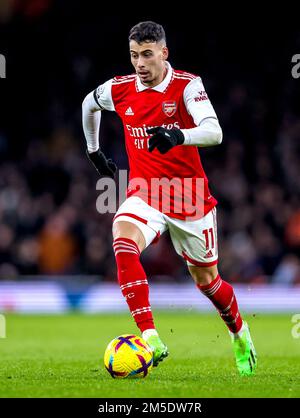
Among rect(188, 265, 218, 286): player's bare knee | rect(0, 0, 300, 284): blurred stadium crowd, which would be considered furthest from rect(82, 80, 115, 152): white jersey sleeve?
rect(0, 0, 300, 284): blurred stadium crowd

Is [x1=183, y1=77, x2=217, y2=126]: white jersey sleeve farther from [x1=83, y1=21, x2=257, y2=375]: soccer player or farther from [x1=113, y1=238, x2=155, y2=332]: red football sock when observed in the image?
[x1=113, y1=238, x2=155, y2=332]: red football sock

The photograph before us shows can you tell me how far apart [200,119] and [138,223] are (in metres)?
0.83

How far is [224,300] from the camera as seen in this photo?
24.4 ft

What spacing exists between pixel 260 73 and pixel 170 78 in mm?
12685

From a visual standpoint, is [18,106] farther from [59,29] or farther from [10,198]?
[10,198]

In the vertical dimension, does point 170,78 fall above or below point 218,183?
above

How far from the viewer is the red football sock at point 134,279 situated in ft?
22.1

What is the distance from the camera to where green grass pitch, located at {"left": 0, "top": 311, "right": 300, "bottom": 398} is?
6.00 meters

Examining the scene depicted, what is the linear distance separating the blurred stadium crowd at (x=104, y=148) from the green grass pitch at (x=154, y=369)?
1.50 metres

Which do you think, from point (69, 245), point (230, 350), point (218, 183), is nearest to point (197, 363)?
point (230, 350)

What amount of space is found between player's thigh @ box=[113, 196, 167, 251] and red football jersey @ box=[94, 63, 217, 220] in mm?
72

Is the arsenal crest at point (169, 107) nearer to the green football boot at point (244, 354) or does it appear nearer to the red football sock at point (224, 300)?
the red football sock at point (224, 300)

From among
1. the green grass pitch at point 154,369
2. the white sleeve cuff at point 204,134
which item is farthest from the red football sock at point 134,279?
the white sleeve cuff at point 204,134

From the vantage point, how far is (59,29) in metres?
20.2
